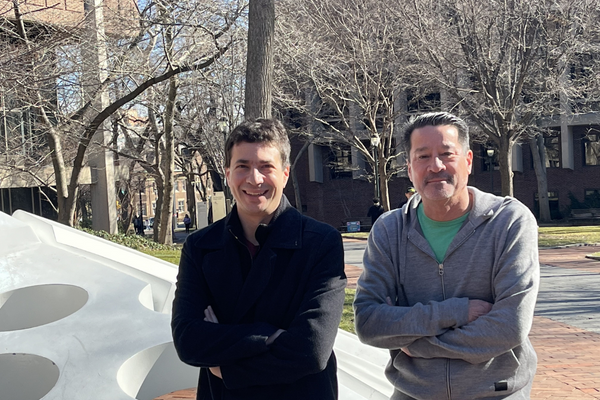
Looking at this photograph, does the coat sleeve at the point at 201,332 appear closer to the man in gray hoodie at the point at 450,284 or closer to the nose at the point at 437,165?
the man in gray hoodie at the point at 450,284

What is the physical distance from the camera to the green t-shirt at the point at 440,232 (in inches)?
100

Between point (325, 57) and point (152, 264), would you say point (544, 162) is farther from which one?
point (152, 264)

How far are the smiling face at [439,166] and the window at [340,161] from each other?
39.2 m

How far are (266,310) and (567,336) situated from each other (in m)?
6.46

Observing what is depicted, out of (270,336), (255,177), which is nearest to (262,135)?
(255,177)

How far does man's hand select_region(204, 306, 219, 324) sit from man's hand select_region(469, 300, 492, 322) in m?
1.01

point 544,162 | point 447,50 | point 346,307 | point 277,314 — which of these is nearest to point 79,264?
point 277,314

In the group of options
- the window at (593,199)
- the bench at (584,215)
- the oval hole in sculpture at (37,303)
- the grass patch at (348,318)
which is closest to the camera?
the oval hole in sculpture at (37,303)

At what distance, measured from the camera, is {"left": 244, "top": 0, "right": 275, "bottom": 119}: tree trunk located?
8.16 meters

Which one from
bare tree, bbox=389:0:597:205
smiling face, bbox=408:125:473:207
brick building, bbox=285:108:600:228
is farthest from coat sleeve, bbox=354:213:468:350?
brick building, bbox=285:108:600:228

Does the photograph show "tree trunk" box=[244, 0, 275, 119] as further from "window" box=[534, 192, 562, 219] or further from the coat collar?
"window" box=[534, 192, 562, 219]

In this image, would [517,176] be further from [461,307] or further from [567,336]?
[461,307]

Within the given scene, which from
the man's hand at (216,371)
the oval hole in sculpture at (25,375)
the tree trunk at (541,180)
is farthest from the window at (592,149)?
the man's hand at (216,371)

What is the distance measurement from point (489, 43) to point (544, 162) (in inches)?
879
